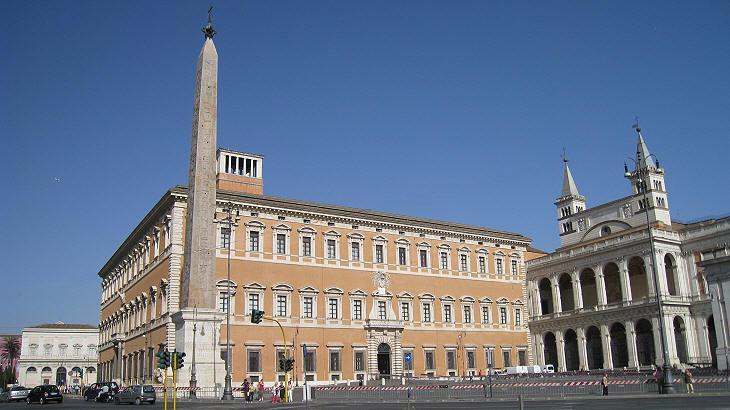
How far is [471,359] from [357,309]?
10748 millimetres

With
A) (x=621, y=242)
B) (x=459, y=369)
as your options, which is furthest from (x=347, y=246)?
(x=621, y=242)

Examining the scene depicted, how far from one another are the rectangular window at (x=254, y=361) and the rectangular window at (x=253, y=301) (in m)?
2.77

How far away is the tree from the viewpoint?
10559 centimetres

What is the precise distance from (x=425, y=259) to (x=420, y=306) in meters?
3.73

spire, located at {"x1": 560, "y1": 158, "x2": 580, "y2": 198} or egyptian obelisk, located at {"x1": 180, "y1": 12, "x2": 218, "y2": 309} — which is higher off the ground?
spire, located at {"x1": 560, "y1": 158, "x2": 580, "y2": 198}

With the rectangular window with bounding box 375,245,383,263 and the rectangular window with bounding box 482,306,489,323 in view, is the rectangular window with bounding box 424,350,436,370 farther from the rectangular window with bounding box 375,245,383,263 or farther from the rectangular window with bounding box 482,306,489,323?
the rectangular window with bounding box 375,245,383,263

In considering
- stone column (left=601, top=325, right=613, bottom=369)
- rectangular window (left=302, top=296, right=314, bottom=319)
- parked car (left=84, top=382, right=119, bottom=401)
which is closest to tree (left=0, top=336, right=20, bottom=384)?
parked car (left=84, top=382, right=119, bottom=401)

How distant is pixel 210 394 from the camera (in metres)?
36.1

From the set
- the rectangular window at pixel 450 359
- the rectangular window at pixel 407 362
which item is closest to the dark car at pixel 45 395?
the rectangular window at pixel 407 362

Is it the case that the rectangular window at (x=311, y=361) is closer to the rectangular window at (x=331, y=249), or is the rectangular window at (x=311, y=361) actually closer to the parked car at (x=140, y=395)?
the rectangular window at (x=331, y=249)

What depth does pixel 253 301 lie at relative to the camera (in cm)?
4575

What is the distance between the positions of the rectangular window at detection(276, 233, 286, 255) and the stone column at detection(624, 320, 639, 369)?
26.4 meters

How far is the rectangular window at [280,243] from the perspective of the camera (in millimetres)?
47781

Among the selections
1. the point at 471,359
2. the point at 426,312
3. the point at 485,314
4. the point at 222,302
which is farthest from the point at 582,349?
the point at 222,302
